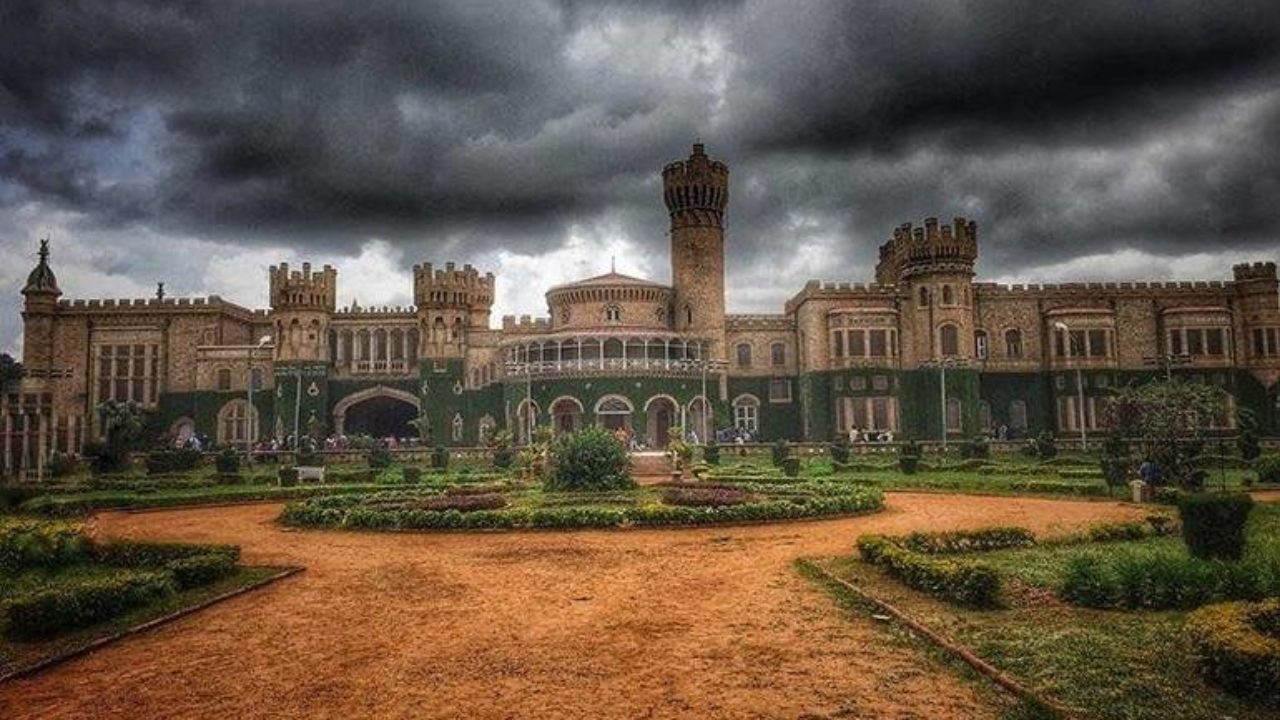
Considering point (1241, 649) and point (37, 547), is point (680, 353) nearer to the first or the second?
point (37, 547)

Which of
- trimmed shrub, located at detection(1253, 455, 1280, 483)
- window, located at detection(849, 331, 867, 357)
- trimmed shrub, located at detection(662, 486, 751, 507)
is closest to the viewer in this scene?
trimmed shrub, located at detection(662, 486, 751, 507)

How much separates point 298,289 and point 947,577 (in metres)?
52.7

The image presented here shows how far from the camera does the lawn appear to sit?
7645 millimetres

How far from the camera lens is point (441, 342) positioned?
2170 inches

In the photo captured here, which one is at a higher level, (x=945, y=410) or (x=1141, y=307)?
(x=1141, y=307)

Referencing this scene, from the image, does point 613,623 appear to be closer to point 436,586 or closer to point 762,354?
point 436,586

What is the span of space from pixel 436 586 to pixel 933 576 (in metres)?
7.94

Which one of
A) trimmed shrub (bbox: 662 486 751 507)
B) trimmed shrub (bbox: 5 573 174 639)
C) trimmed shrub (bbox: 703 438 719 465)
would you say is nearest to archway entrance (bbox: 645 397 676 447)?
trimmed shrub (bbox: 703 438 719 465)

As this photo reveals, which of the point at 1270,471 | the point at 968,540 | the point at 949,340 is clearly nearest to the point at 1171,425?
the point at 1270,471

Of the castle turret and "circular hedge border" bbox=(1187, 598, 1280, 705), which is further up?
the castle turret

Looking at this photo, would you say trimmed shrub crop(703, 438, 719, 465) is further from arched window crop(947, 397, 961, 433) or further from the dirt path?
the dirt path

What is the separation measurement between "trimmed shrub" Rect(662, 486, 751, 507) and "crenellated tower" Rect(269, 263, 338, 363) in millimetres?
37855

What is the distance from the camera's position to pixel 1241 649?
7.83 metres

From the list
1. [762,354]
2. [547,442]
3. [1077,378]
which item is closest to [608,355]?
[762,354]
